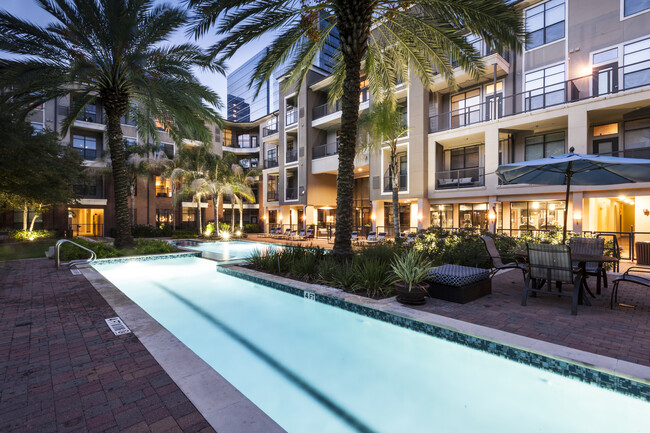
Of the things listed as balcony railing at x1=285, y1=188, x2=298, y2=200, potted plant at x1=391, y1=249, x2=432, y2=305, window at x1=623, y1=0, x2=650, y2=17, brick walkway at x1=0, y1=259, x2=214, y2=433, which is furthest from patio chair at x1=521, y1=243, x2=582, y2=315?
balcony railing at x1=285, y1=188, x2=298, y2=200

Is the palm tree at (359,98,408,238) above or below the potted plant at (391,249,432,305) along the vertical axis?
above

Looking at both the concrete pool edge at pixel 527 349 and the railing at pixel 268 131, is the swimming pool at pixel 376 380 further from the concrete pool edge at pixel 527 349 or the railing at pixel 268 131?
the railing at pixel 268 131

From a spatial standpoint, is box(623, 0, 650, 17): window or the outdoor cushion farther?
box(623, 0, 650, 17): window

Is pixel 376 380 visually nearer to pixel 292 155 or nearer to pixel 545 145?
pixel 545 145

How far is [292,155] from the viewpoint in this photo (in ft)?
89.9

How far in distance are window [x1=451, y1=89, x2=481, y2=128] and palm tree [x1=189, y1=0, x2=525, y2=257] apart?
8.33 metres

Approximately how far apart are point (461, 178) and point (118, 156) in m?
17.0

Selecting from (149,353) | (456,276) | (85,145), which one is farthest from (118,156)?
(85,145)

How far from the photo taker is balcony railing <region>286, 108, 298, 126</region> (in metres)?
27.1

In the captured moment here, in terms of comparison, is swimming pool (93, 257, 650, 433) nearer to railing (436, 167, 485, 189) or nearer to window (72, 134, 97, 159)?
railing (436, 167, 485, 189)

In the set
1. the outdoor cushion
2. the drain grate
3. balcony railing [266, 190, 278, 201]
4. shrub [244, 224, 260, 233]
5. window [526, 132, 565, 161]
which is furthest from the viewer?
shrub [244, 224, 260, 233]

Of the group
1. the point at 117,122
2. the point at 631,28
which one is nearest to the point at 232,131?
the point at 117,122

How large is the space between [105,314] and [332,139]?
73.9ft

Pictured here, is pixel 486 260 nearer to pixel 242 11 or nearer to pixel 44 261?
pixel 242 11
